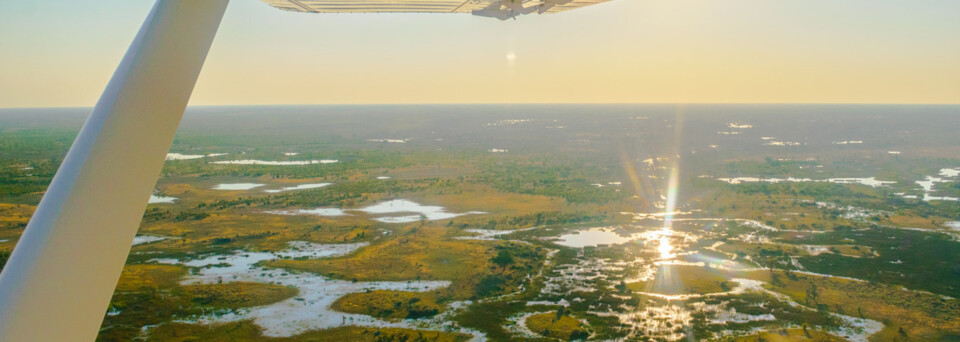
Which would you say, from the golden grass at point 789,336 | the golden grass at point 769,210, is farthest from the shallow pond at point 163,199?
the golden grass at point 789,336

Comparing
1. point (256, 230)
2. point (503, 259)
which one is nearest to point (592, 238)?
point (503, 259)

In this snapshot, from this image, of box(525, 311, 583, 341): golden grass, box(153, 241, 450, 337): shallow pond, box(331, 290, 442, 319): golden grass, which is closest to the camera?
box(525, 311, 583, 341): golden grass

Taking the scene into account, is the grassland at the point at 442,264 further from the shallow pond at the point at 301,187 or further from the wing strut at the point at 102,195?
the shallow pond at the point at 301,187

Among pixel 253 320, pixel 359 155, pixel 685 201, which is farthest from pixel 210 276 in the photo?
pixel 359 155

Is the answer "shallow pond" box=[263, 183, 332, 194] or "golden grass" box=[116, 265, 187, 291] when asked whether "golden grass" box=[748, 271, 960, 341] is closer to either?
"golden grass" box=[116, 265, 187, 291]

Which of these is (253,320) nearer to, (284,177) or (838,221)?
(838,221)

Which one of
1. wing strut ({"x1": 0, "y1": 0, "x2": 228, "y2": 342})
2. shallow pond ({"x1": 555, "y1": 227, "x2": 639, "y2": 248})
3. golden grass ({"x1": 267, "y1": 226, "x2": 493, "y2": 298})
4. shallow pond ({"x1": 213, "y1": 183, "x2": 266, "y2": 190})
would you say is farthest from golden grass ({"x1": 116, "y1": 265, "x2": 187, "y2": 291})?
shallow pond ({"x1": 213, "y1": 183, "x2": 266, "y2": 190})

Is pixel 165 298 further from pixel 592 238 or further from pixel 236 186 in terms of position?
pixel 236 186
